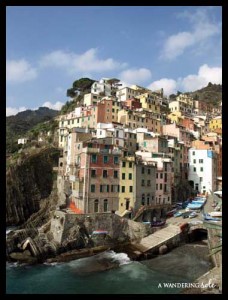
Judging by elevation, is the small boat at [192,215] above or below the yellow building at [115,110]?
below

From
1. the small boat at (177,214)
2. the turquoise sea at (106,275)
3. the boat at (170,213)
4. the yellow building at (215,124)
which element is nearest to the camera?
the turquoise sea at (106,275)

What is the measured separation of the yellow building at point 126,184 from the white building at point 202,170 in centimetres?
2154

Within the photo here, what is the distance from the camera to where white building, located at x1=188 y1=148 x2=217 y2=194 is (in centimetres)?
5466

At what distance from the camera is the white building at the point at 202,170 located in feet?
179

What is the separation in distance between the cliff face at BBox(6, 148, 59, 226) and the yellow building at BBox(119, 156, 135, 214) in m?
19.1

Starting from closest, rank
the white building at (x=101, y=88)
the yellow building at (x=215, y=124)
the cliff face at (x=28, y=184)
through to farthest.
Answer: the cliff face at (x=28, y=184) → the white building at (x=101, y=88) → the yellow building at (x=215, y=124)

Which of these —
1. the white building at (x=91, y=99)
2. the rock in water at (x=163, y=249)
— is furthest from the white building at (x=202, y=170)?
the white building at (x=91, y=99)

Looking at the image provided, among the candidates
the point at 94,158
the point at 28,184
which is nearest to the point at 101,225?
the point at 94,158

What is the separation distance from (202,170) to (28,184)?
33854 mm

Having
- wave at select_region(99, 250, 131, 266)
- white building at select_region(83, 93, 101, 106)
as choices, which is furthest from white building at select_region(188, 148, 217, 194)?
wave at select_region(99, 250, 131, 266)

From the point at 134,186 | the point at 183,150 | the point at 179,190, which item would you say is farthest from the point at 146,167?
the point at 183,150

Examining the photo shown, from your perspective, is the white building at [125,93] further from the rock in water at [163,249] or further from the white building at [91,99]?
the rock in water at [163,249]

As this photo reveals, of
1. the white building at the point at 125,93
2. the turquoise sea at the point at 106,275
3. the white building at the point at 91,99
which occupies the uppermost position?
the white building at the point at 125,93
